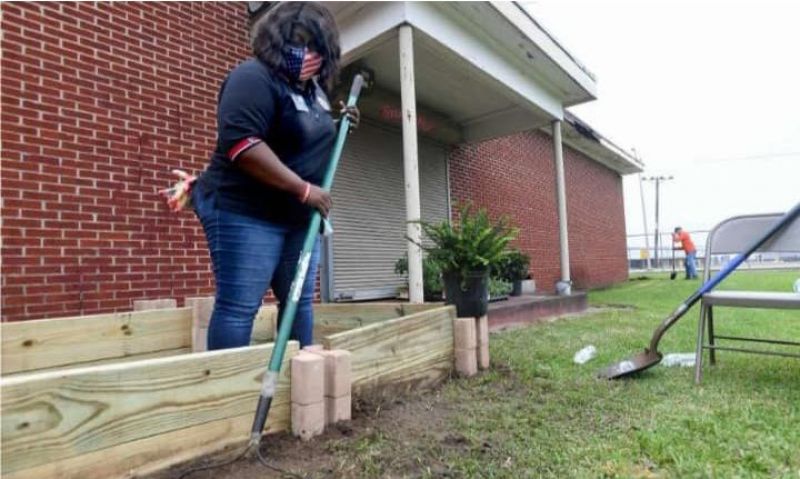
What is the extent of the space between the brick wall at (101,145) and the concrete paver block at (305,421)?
2.18 m

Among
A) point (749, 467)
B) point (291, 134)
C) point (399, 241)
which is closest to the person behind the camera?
point (749, 467)

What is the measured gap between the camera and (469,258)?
8.69ft

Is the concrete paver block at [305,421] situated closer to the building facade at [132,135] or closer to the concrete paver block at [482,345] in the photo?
the concrete paver block at [482,345]

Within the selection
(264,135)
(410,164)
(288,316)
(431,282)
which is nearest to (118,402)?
(288,316)

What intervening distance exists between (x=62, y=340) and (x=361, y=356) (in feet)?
3.85

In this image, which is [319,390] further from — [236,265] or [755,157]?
[755,157]

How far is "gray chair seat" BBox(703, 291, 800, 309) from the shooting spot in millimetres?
A: 2066

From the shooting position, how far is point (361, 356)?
1695 mm

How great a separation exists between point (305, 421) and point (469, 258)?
1.52 meters

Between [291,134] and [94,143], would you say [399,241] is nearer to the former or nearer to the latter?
[94,143]

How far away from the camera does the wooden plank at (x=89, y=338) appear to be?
1.63 metres

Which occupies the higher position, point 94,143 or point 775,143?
point 775,143

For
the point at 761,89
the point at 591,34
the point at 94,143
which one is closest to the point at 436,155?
the point at 591,34

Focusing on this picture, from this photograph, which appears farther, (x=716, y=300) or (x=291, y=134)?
(x=716, y=300)
